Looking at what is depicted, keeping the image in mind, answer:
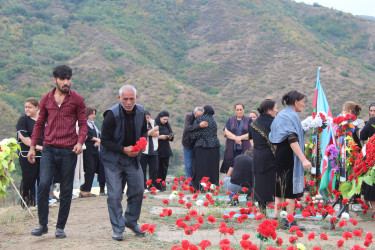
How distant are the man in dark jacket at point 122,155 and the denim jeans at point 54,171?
41 centimetres

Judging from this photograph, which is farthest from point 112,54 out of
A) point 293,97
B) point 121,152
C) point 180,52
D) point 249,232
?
point 121,152

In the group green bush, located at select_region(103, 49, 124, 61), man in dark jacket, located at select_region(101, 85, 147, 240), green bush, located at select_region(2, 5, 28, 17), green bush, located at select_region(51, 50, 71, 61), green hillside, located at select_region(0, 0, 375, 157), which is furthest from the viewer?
green bush, located at select_region(2, 5, 28, 17)

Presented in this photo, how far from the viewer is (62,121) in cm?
596

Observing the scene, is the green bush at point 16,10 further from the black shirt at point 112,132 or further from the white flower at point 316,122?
the black shirt at point 112,132

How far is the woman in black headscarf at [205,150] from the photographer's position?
37.3 ft

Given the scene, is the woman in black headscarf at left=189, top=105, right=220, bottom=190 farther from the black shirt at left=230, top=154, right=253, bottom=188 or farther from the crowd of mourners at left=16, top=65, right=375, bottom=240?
the black shirt at left=230, top=154, right=253, bottom=188

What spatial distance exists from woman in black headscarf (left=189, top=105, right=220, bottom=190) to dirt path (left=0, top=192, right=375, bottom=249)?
2.53 metres

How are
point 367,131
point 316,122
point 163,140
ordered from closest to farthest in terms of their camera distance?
point 316,122 → point 367,131 → point 163,140

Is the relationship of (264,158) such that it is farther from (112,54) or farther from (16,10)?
(16,10)

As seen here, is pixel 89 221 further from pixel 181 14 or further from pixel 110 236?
pixel 181 14

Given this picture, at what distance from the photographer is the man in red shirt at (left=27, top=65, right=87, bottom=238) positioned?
5.90 metres

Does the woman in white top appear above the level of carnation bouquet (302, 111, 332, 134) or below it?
below

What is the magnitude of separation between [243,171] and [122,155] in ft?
11.3

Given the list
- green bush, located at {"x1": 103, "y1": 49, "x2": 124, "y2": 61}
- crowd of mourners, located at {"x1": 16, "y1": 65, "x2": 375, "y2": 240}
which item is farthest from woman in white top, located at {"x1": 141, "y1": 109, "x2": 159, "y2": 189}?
green bush, located at {"x1": 103, "y1": 49, "x2": 124, "y2": 61}
